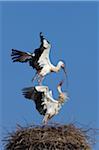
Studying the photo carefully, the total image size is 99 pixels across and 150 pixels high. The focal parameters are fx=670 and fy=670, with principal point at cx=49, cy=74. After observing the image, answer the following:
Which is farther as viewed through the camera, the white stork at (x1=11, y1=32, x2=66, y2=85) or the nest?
the white stork at (x1=11, y1=32, x2=66, y2=85)

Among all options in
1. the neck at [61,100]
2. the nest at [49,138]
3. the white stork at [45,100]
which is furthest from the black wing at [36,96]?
the nest at [49,138]

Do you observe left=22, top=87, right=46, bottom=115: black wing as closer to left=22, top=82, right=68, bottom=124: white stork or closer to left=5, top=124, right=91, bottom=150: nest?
left=22, top=82, right=68, bottom=124: white stork

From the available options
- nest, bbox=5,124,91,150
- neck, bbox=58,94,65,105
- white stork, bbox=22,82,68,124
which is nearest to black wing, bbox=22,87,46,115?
white stork, bbox=22,82,68,124

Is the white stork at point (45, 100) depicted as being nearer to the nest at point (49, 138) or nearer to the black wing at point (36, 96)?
the black wing at point (36, 96)

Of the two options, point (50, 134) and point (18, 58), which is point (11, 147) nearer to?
point (50, 134)

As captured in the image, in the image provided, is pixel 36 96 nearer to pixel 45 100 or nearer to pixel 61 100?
pixel 45 100

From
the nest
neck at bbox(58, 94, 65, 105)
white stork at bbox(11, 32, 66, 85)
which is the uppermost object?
white stork at bbox(11, 32, 66, 85)

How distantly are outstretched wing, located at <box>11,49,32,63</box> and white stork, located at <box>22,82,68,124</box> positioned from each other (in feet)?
1.83

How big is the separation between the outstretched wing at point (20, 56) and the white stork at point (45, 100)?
558 millimetres

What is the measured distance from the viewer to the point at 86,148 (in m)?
11.7

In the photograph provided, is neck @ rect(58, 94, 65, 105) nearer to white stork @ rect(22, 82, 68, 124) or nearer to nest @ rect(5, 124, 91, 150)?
white stork @ rect(22, 82, 68, 124)

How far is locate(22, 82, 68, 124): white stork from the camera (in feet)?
40.1

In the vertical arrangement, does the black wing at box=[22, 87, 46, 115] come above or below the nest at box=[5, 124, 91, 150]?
above

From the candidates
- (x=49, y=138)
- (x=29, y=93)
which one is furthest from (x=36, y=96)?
(x=49, y=138)
